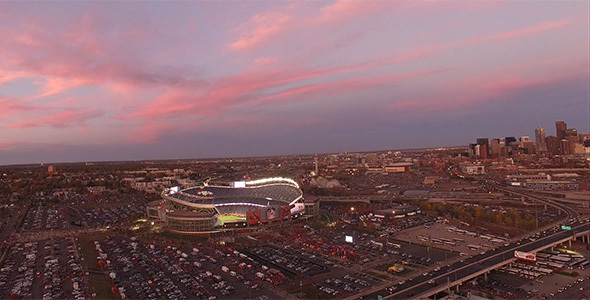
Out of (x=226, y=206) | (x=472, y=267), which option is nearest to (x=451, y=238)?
(x=472, y=267)

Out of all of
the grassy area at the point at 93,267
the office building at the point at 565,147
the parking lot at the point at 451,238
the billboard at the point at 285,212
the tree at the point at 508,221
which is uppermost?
the office building at the point at 565,147

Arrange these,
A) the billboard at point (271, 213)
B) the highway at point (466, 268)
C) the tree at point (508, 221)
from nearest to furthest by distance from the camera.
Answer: the highway at point (466, 268) < the tree at point (508, 221) < the billboard at point (271, 213)

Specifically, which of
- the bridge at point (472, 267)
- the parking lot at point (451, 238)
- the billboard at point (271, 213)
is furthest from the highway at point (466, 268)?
the billboard at point (271, 213)

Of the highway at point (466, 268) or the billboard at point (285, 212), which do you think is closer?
the highway at point (466, 268)

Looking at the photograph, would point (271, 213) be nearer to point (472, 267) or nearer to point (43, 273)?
point (43, 273)

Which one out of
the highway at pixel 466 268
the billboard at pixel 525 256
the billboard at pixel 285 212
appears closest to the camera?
the highway at pixel 466 268

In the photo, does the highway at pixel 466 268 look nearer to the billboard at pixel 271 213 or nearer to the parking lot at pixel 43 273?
the parking lot at pixel 43 273

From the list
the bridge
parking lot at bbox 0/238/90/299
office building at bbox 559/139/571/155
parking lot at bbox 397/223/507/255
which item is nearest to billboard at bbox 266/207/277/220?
parking lot at bbox 397/223/507/255
